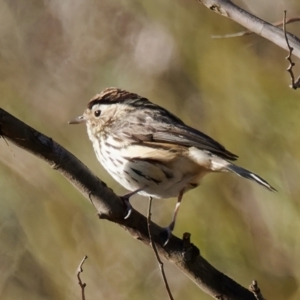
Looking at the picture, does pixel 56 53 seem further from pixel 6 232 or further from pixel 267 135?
pixel 267 135

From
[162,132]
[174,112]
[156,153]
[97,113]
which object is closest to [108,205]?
[156,153]

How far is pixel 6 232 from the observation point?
6.93 metres

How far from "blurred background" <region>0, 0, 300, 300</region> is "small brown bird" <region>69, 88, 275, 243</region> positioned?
185 centimetres

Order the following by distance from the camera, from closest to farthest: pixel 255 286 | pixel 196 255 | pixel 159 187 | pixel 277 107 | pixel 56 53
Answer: pixel 255 286 → pixel 196 255 → pixel 159 187 → pixel 277 107 → pixel 56 53

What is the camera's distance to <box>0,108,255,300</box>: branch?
3.24 meters

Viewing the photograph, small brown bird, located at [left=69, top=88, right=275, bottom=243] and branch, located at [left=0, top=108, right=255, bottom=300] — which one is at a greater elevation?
small brown bird, located at [left=69, top=88, right=275, bottom=243]

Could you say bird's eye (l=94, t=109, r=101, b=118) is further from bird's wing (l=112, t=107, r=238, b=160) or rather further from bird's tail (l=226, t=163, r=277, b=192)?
bird's tail (l=226, t=163, r=277, b=192)

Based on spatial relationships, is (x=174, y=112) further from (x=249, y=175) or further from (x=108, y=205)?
(x=108, y=205)

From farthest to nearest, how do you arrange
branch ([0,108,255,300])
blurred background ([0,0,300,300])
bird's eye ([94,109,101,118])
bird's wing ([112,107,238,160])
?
blurred background ([0,0,300,300]) → bird's eye ([94,109,101,118]) → bird's wing ([112,107,238,160]) → branch ([0,108,255,300])

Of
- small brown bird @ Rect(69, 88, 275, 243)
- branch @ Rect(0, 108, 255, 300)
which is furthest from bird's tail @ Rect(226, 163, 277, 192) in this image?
branch @ Rect(0, 108, 255, 300)

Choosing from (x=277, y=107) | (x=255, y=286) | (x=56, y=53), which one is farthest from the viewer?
(x=56, y=53)

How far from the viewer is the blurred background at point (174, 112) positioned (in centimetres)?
644

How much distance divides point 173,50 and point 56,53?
1.17 metres

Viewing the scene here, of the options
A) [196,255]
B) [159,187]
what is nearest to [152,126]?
[159,187]
